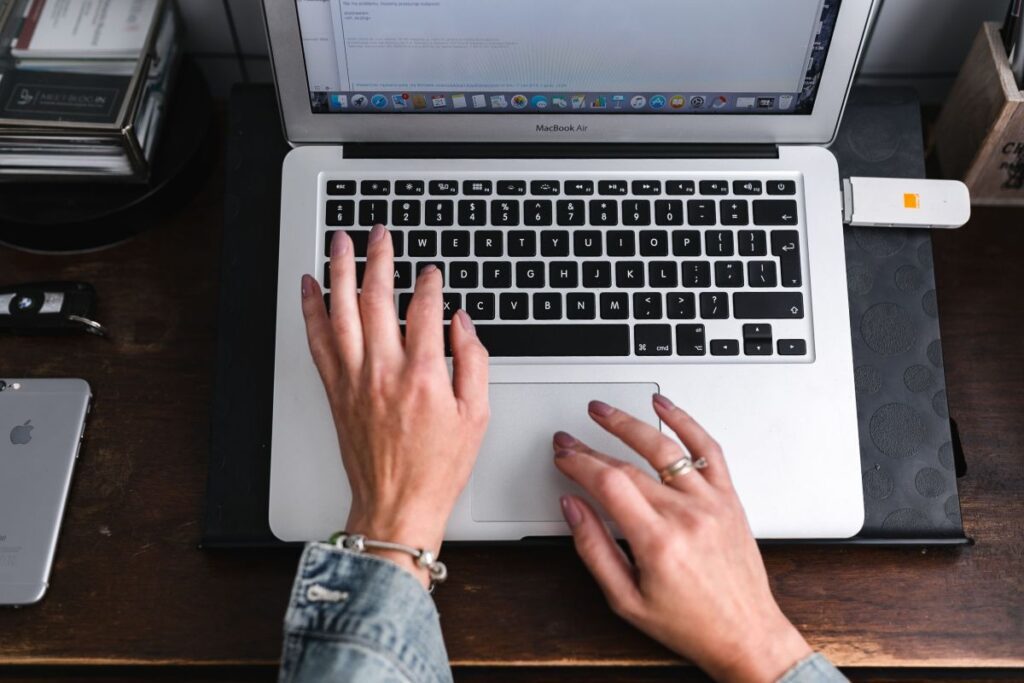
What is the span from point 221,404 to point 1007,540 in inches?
24.9

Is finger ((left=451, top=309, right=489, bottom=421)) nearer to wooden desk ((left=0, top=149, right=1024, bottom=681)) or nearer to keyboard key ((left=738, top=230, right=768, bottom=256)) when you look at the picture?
wooden desk ((left=0, top=149, right=1024, bottom=681))

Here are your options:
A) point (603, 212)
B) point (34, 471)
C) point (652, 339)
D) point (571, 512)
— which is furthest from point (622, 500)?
point (34, 471)

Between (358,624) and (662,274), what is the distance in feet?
1.20

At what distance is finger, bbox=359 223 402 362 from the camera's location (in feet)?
2.15

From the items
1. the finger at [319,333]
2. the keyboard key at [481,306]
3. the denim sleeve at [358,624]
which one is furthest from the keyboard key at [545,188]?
the denim sleeve at [358,624]

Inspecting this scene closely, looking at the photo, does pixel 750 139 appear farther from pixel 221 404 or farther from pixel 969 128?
pixel 221 404

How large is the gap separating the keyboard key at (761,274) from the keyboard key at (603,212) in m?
0.12

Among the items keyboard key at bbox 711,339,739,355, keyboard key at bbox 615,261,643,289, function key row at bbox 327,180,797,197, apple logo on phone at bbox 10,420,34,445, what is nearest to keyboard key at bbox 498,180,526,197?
function key row at bbox 327,180,797,197

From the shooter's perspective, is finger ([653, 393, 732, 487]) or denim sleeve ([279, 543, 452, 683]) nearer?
denim sleeve ([279, 543, 452, 683])

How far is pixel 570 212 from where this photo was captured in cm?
77

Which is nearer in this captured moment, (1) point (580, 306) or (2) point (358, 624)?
(2) point (358, 624)

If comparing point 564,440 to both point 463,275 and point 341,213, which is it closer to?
point 463,275

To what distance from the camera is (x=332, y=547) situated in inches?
23.5

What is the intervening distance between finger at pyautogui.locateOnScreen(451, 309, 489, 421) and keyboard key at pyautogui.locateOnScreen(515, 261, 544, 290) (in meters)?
0.08
